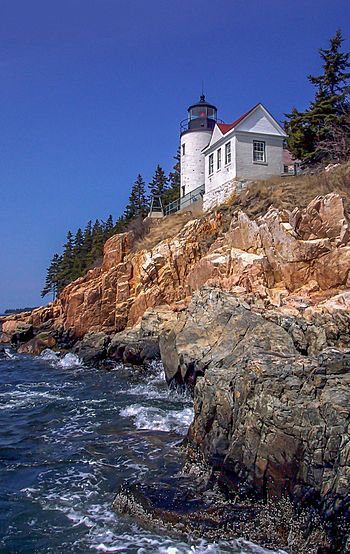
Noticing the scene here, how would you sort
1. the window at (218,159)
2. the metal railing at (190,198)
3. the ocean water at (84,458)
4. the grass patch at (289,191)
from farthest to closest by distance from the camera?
the metal railing at (190,198) → the window at (218,159) → the grass patch at (289,191) → the ocean water at (84,458)

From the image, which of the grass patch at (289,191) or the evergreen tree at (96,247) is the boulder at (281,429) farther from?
the evergreen tree at (96,247)

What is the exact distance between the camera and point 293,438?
8000 mm

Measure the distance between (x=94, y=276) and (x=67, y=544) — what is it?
2757 cm

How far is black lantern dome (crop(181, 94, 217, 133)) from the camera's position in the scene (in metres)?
39.4

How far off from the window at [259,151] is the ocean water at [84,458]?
16.9m

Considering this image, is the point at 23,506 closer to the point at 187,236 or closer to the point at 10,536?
the point at 10,536

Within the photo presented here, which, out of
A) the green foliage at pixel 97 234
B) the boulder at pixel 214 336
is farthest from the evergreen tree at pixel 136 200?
the boulder at pixel 214 336

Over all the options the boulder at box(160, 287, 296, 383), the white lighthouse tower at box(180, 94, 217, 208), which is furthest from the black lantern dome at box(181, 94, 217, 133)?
the boulder at box(160, 287, 296, 383)

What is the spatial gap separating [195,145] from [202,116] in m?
2.88

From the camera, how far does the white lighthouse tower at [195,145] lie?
38.8m

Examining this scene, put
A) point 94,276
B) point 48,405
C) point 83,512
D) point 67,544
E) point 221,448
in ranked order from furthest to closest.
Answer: point 94,276 → point 48,405 → point 221,448 → point 83,512 → point 67,544

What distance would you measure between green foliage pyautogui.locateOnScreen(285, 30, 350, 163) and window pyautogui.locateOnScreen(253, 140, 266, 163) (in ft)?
7.02

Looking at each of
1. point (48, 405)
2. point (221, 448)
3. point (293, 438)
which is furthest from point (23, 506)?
point (48, 405)

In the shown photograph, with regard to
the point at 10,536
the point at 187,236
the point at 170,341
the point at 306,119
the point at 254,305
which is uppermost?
the point at 306,119
